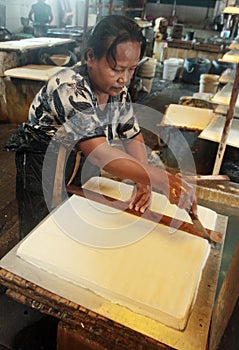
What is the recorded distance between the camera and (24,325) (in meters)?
1.73

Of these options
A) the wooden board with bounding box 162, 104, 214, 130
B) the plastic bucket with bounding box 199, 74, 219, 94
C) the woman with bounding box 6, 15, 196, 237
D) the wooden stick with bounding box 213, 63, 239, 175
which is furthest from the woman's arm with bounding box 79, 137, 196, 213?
the plastic bucket with bounding box 199, 74, 219, 94

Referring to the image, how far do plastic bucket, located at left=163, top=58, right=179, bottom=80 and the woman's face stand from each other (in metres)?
7.07

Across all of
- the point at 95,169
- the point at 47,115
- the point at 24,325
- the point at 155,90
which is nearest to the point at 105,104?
the point at 47,115

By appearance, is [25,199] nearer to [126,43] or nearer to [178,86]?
[126,43]

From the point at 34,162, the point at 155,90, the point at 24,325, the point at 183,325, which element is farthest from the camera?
the point at 155,90

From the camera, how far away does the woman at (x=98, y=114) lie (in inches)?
47.3

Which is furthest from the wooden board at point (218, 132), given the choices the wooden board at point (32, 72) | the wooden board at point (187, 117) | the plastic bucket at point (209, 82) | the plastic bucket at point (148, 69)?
the plastic bucket at point (148, 69)

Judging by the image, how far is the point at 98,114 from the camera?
4.54 ft

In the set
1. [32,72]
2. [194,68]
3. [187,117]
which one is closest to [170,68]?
[194,68]

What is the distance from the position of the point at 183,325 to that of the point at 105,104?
1.02 metres

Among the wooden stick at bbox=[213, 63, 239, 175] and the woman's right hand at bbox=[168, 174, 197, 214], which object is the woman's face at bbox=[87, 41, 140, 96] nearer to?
the woman's right hand at bbox=[168, 174, 197, 214]

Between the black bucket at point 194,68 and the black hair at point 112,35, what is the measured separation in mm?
7015

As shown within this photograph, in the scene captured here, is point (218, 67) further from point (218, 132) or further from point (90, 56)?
point (90, 56)

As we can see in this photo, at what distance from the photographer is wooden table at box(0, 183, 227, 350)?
90 cm
